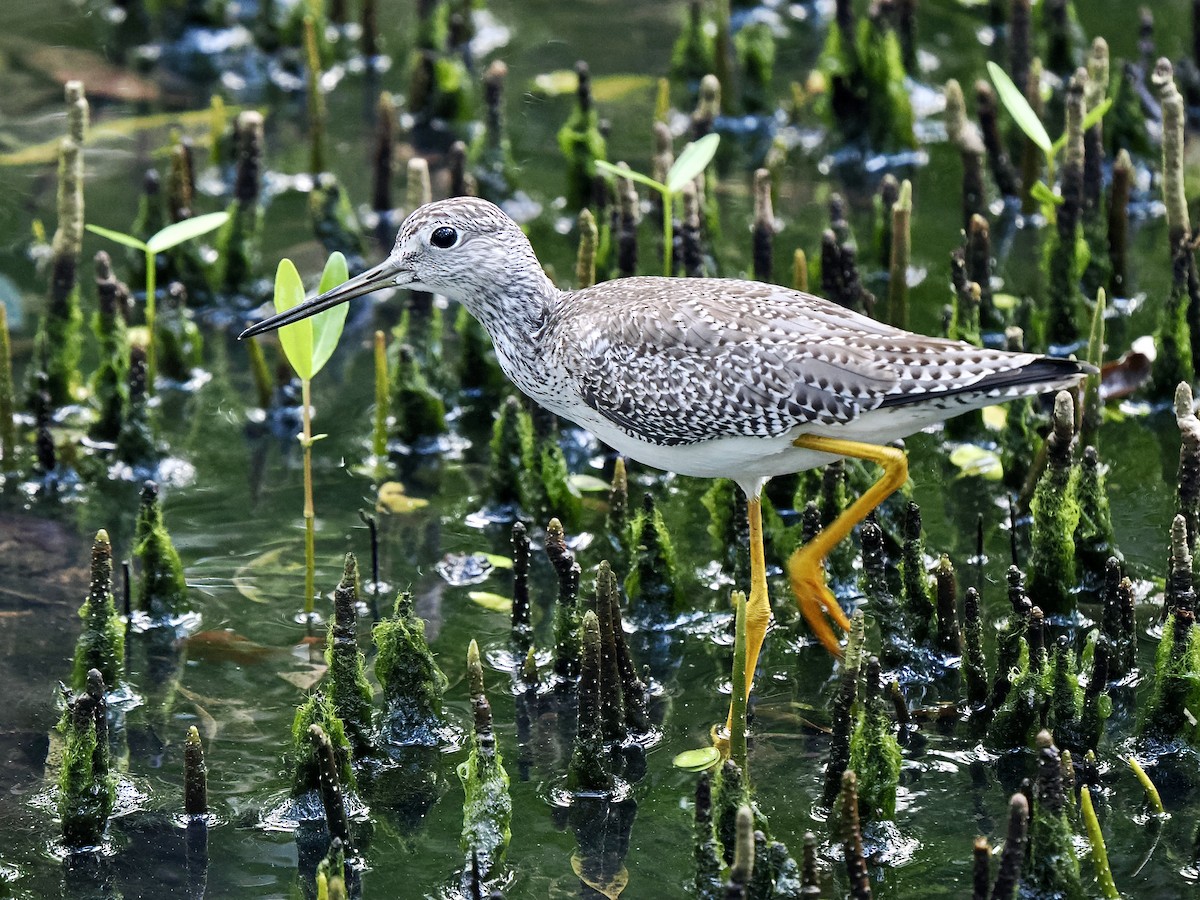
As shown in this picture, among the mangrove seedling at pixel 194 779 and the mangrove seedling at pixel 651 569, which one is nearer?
the mangrove seedling at pixel 194 779

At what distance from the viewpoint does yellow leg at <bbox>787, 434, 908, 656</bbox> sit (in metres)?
6.66

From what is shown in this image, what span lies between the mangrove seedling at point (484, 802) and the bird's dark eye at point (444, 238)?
7.00 ft

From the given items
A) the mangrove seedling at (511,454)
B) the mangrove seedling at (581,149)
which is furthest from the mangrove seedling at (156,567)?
the mangrove seedling at (581,149)

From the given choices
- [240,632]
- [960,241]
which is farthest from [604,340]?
[960,241]

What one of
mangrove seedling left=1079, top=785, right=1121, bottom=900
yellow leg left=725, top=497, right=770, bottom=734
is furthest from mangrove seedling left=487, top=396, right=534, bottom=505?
mangrove seedling left=1079, top=785, right=1121, bottom=900

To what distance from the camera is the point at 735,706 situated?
6.12 m

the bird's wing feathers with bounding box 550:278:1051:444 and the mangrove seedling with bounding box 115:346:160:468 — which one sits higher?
the bird's wing feathers with bounding box 550:278:1051:444

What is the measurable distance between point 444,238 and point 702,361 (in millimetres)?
1361

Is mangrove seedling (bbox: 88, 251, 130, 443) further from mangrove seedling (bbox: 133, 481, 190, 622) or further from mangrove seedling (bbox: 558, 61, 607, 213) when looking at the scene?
mangrove seedling (bbox: 558, 61, 607, 213)

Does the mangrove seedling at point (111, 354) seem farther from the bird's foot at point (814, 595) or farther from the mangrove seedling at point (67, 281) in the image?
the bird's foot at point (814, 595)

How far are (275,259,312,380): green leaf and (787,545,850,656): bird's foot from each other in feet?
7.37

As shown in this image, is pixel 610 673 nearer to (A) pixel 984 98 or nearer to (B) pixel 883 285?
(B) pixel 883 285

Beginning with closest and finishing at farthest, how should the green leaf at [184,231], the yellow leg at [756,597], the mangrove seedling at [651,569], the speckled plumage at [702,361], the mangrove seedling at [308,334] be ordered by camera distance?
the speckled plumage at [702,361] < the yellow leg at [756,597] < the mangrove seedling at [308,334] < the mangrove seedling at [651,569] < the green leaf at [184,231]

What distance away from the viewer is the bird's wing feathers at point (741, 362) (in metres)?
6.57
